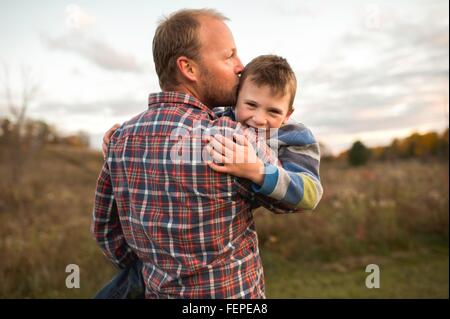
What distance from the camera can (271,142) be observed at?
5.49 feet

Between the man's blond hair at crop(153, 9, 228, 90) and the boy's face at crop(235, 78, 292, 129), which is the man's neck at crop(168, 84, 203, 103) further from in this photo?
the boy's face at crop(235, 78, 292, 129)

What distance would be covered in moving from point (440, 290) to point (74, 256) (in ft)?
14.2

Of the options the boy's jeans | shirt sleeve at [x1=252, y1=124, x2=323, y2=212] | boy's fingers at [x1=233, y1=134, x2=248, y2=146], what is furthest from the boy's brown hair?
the boy's jeans

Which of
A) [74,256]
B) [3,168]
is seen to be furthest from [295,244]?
[3,168]

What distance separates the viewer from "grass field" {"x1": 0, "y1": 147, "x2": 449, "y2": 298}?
4.96 metres

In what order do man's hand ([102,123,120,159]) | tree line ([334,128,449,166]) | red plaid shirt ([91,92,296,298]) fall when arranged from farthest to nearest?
tree line ([334,128,449,166])
man's hand ([102,123,120,159])
red plaid shirt ([91,92,296,298])

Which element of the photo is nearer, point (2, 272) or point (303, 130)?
point (303, 130)

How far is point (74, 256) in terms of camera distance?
17.1 feet

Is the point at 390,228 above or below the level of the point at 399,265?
above

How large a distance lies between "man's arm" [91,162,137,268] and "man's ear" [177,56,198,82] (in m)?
0.52

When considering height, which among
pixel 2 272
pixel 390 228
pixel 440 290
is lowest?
pixel 440 290

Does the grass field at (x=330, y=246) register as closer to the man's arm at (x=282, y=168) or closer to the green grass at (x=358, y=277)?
the green grass at (x=358, y=277)

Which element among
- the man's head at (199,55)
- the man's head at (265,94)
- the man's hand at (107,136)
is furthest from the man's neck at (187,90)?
the man's hand at (107,136)
